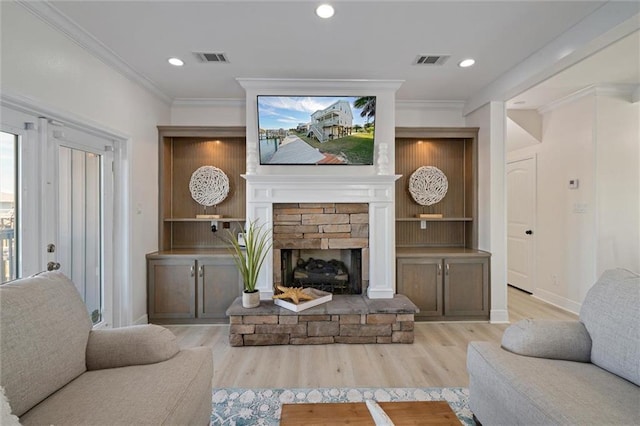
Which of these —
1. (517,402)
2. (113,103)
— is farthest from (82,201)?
(517,402)

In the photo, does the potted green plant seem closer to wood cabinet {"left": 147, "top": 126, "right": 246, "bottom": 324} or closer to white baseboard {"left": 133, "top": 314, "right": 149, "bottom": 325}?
wood cabinet {"left": 147, "top": 126, "right": 246, "bottom": 324}

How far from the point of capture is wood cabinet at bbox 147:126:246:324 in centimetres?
343

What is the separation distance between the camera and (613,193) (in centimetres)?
351

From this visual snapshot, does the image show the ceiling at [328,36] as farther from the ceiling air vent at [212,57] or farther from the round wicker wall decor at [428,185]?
the round wicker wall decor at [428,185]

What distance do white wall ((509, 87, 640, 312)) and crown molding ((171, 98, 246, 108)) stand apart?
13.7ft

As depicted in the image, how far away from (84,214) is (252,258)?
152cm

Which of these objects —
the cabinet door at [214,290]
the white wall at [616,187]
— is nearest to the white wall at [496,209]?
the white wall at [616,187]

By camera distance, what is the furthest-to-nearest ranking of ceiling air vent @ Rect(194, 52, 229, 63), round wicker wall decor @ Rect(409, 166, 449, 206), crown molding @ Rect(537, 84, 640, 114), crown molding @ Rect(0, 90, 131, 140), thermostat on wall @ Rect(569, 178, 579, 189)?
1. round wicker wall decor @ Rect(409, 166, 449, 206)
2. thermostat on wall @ Rect(569, 178, 579, 189)
3. crown molding @ Rect(537, 84, 640, 114)
4. ceiling air vent @ Rect(194, 52, 229, 63)
5. crown molding @ Rect(0, 90, 131, 140)

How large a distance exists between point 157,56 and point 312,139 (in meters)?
1.63

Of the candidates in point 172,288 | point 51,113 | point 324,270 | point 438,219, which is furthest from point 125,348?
point 438,219

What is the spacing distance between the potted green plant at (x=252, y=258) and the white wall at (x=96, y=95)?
1.11 meters

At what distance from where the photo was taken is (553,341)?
1.66 metres

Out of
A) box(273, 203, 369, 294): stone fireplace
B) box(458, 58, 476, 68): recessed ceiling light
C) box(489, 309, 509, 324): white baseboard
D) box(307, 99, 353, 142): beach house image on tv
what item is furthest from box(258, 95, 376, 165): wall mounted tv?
box(489, 309, 509, 324): white baseboard

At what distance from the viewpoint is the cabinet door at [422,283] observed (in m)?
3.51
